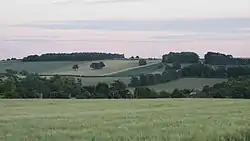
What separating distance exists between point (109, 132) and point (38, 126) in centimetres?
344

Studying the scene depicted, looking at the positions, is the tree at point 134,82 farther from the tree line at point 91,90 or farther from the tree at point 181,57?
the tree at point 181,57

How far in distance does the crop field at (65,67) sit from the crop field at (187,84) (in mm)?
16070

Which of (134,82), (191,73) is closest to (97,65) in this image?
(134,82)

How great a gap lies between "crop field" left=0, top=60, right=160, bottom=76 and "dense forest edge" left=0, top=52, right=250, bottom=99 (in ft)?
20.6

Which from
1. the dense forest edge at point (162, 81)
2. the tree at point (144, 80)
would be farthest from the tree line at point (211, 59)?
the tree at point (144, 80)

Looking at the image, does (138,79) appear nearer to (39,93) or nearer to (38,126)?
(39,93)

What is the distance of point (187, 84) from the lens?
7719cm

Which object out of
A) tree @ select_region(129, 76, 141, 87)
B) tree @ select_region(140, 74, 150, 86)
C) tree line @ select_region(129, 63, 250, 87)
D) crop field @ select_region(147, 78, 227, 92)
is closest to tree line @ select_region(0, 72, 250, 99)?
crop field @ select_region(147, 78, 227, 92)

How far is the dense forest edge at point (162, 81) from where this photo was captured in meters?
67.4

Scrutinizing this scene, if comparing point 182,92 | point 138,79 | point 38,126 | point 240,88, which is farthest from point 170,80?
point 38,126

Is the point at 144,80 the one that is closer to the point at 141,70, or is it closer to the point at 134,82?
the point at 134,82

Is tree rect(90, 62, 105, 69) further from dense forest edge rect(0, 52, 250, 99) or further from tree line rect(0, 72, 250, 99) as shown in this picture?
tree line rect(0, 72, 250, 99)

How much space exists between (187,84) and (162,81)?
511 centimetres

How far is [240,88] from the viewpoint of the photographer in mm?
65312
